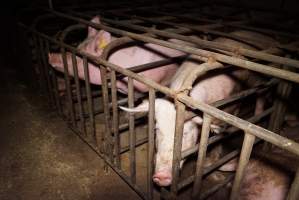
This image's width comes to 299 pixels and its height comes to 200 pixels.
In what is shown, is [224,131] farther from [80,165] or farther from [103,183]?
[80,165]

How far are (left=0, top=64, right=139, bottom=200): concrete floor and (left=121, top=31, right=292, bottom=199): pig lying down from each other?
83cm

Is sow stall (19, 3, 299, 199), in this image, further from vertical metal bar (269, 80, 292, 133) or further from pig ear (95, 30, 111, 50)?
pig ear (95, 30, 111, 50)

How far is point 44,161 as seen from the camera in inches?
120

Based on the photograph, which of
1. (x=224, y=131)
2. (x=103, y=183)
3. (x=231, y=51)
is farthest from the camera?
(x=103, y=183)

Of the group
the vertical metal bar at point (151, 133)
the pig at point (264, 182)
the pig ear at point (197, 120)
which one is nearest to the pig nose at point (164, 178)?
the vertical metal bar at point (151, 133)

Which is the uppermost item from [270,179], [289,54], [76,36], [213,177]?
[289,54]

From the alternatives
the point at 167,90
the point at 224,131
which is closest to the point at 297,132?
the point at 224,131

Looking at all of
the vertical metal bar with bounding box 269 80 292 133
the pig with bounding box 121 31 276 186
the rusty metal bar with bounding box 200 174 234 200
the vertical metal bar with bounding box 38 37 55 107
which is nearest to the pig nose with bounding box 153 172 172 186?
the pig with bounding box 121 31 276 186

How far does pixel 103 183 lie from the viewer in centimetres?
281

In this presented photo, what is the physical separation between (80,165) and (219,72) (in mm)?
1851

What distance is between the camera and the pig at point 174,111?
80.5 inches

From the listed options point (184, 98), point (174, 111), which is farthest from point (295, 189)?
point (174, 111)

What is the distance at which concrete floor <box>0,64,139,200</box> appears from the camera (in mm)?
2691

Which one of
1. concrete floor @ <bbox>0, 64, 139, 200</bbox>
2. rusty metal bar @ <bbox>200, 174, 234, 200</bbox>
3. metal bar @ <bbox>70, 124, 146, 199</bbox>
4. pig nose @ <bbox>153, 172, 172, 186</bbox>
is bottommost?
concrete floor @ <bbox>0, 64, 139, 200</bbox>
